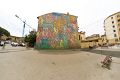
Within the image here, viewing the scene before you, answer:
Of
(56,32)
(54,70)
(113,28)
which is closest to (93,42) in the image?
(113,28)

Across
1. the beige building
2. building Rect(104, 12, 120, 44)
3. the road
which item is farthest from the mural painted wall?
building Rect(104, 12, 120, 44)

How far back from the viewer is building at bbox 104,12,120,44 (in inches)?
2042

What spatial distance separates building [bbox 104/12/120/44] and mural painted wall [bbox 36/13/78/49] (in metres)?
33.3

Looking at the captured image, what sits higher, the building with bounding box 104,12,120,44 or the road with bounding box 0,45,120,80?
the building with bounding box 104,12,120,44

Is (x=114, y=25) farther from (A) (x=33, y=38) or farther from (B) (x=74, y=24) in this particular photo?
(A) (x=33, y=38)

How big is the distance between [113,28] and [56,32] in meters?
41.4

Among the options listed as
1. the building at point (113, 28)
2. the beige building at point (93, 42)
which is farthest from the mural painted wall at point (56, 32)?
the building at point (113, 28)

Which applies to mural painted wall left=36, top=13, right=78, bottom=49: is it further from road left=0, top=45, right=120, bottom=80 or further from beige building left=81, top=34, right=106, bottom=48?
road left=0, top=45, right=120, bottom=80

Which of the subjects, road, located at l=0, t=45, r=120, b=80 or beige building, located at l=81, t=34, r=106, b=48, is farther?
beige building, located at l=81, t=34, r=106, b=48

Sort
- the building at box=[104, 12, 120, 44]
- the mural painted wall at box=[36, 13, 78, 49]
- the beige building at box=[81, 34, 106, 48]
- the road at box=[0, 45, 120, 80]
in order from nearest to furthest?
1. the road at box=[0, 45, 120, 80]
2. the mural painted wall at box=[36, 13, 78, 49]
3. the beige building at box=[81, 34, 106, 48]
4. the building at box=[104, 12, 120, 44]

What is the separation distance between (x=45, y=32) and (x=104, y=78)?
20117 mm

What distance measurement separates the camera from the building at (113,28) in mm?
51862

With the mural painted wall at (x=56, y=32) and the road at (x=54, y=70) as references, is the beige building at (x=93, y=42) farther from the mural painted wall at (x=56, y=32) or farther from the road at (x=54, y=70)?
the road at (x=54, y=70)

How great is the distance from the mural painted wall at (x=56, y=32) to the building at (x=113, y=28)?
1311 inches
